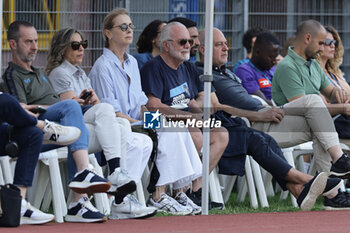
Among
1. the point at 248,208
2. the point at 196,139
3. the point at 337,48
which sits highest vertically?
the point at 337,48

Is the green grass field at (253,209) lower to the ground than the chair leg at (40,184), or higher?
lower

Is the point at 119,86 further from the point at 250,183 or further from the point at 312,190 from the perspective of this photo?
the point at 312,190

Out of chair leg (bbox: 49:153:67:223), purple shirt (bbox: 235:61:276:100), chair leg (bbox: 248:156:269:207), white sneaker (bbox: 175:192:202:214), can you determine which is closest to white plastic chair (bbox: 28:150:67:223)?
chair leg (bbox: 49:153:67:223)

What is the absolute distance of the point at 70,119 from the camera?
6.71 metres

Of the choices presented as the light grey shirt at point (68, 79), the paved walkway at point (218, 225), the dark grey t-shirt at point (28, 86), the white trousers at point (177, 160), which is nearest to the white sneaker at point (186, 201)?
the white trousers at point (177, 160)

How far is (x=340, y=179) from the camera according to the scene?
8.09 meters

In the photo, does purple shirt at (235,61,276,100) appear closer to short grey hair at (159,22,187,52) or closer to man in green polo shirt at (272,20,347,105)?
man in green polo shirt at (272,20,347,105)

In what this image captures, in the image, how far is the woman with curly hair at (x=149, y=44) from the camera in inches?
362

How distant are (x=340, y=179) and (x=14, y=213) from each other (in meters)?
3.03

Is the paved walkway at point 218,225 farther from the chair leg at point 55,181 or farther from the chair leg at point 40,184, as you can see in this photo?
the chair leg at point 40,184

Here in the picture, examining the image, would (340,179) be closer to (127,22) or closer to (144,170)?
(144,170)

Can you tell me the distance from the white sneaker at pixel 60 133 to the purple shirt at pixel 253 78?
148 inches

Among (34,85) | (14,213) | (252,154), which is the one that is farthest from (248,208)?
(14,213)

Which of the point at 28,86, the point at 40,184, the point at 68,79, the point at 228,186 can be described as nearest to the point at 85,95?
the point at 68,79
